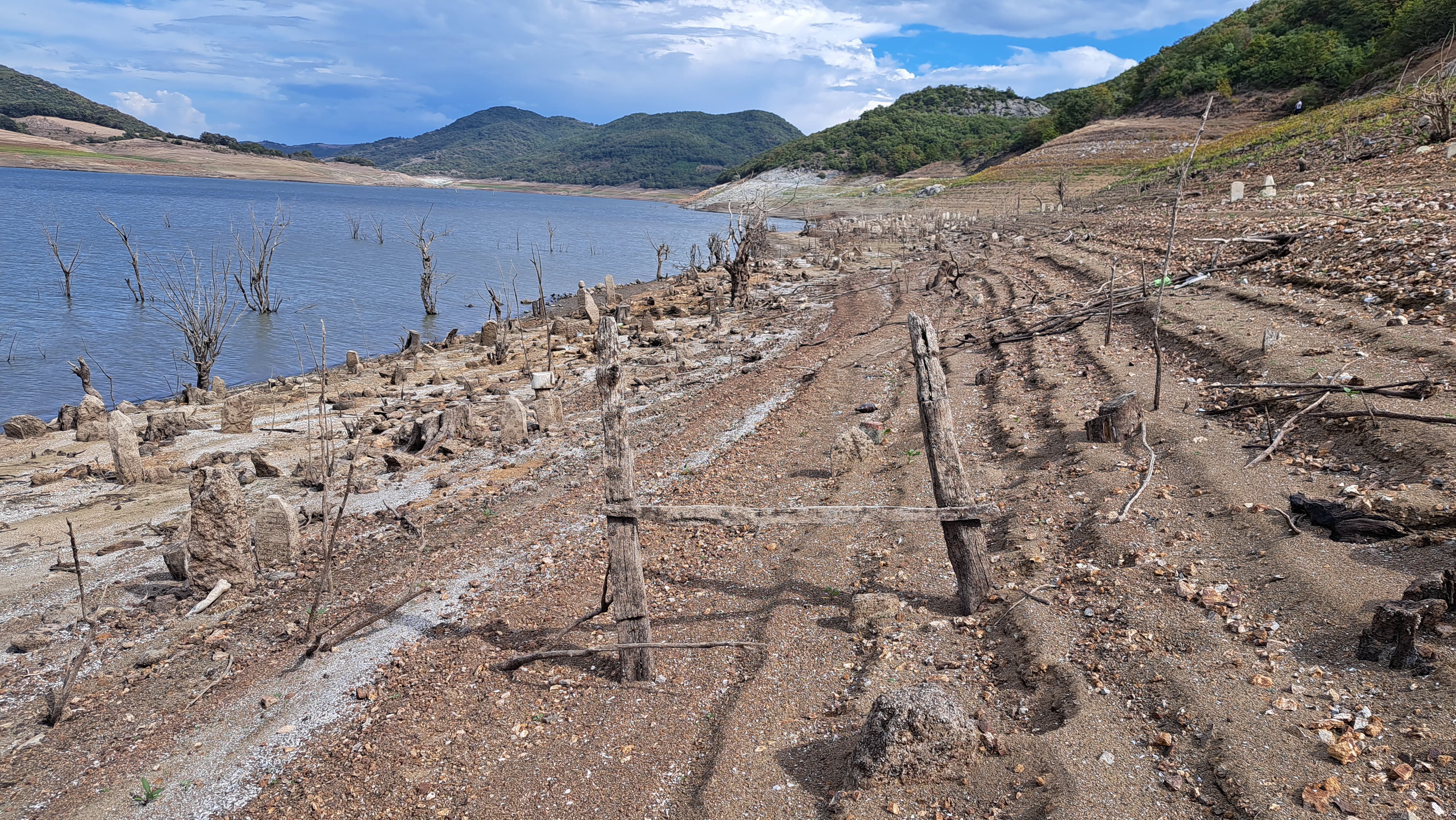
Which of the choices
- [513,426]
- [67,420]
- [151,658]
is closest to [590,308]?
[513,426]

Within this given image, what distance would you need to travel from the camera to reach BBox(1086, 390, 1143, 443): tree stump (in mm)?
7484

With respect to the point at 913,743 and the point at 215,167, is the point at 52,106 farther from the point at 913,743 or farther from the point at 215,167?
the point at 913,743

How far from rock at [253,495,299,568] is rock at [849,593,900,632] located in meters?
5.30

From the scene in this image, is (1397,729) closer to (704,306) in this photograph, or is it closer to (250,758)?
(250,758)

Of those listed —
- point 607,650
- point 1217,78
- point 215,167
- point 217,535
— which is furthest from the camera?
point 215,167

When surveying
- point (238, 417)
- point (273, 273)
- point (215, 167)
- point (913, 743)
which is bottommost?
point (238, 417)

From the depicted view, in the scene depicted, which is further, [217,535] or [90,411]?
[90,411]

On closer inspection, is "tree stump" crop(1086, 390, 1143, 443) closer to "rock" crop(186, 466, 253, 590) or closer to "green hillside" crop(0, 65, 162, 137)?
"rock" crop(186, 466, 253, 590)

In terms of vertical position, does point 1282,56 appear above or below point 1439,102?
above

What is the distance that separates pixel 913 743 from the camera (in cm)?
385

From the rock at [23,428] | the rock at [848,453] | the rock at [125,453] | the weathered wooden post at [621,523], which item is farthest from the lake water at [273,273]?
the weathered wooden post at [621,523]

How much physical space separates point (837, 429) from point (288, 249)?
43.4m

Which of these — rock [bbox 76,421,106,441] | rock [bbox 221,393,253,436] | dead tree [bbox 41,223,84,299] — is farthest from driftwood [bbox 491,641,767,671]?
dead tree [bbox 41,223,84,299]

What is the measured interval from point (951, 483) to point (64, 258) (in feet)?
142
